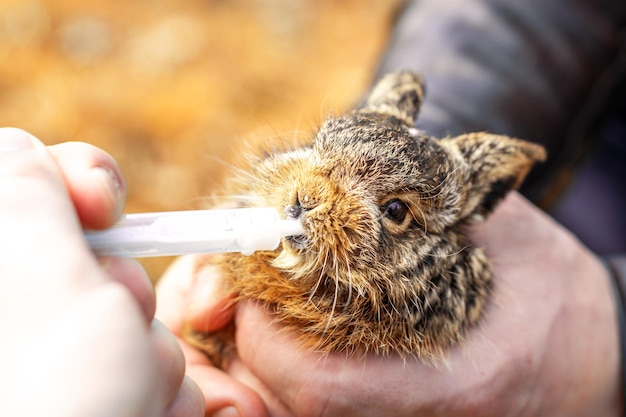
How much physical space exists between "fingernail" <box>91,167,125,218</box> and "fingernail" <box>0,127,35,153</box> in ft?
0.54

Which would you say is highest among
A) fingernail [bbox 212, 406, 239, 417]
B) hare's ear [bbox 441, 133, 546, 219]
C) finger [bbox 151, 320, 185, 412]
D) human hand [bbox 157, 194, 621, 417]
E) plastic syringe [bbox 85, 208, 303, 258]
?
hare's ear [bbox 441, 133, 546, 219]

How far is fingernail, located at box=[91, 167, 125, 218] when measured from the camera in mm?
1183

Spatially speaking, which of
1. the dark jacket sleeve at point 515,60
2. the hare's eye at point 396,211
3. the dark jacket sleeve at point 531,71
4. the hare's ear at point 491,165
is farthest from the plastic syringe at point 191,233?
the dark jacket sleeve at point 515,60

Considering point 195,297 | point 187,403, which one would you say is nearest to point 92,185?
point 187,403

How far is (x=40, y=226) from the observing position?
98 centimetres

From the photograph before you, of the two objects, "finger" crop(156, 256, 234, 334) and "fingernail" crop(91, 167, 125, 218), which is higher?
"fingernail" crop(91, 167, 125, 218)

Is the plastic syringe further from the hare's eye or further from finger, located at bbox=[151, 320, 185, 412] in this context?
the hare's eye

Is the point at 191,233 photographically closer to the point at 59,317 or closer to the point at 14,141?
the point at 14,141

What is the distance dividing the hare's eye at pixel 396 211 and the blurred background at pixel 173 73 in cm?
278

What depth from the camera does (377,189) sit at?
1.80 m

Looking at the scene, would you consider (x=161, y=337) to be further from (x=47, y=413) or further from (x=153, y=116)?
(x=153, y=116)

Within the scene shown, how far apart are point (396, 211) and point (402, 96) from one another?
0.69 metres

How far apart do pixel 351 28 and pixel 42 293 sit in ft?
20.1

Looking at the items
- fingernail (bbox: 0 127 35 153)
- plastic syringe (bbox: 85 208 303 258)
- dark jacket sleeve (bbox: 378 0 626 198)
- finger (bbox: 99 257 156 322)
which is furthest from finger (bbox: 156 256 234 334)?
dark jacket sleeve (bbox: 378 0 626 198)
